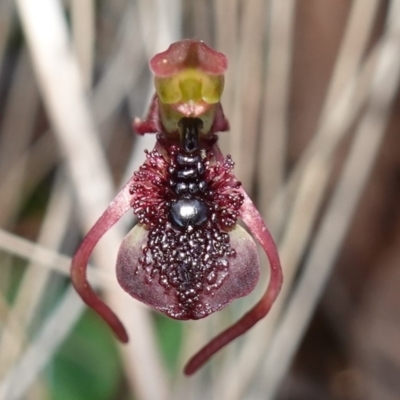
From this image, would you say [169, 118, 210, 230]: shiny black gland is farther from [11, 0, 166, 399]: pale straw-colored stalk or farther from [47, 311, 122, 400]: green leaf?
[47, 311, 122, 400]: green leaf

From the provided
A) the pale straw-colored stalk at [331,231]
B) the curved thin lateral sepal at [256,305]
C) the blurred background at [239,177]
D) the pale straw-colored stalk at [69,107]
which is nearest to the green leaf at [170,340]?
the blurred background at [239,177]

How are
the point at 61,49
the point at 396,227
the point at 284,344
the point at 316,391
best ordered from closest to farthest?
the point at 61,49
the point at 284,344
the point at 396,227
the point at 316,391

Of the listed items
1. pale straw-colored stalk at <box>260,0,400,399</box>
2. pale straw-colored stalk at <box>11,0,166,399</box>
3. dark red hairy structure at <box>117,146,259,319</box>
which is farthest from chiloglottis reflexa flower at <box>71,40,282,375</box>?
pale straw-colored stalk at <box>260,0,400,399</box>

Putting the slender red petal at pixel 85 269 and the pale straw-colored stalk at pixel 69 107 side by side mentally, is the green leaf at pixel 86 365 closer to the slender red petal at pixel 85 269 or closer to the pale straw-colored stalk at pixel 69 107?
the pale straw-colored stalk at pixel 69 107

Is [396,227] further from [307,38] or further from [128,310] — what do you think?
[128,310]

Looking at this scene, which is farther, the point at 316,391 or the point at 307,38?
the point at 316,391

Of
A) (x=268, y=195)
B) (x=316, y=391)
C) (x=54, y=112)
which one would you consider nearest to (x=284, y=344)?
(x=268, y=195)
